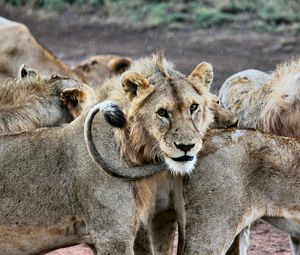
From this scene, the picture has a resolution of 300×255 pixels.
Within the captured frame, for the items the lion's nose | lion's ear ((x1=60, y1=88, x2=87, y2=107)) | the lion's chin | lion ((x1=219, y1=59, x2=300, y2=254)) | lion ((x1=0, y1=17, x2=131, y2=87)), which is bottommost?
lion ((x1=0, y1=17, x2=131, y2=87))

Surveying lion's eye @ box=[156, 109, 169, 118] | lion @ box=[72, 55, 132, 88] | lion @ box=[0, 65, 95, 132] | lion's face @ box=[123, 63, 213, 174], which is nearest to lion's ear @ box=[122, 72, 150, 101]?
lion's face @ box=[123, 63, 213, 174]

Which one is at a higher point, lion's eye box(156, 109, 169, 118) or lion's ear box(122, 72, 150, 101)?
lion's ear box(122, 72, 150, 101)

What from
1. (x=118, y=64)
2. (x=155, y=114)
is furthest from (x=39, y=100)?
(x=118, y=64)

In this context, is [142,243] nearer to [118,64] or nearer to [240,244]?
[240,244]

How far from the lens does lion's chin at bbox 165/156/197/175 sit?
531cm

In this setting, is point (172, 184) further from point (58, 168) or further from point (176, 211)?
point (58, 168)

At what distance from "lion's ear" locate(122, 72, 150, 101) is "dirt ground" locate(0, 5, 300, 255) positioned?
7287 millimetres

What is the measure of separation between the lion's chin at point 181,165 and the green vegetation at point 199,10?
441 inches

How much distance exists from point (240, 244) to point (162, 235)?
63cm

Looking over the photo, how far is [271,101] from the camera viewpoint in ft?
22.2

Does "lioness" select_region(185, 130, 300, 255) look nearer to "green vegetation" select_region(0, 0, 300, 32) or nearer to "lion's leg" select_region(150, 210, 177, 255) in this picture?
"lion's leg" select_region(150, 210, 177, 255)

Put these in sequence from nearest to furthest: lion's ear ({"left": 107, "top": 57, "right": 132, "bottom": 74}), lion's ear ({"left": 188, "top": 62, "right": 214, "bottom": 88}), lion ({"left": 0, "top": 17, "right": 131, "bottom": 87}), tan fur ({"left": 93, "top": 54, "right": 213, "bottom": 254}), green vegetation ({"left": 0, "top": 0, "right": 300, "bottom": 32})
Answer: tan fur ({"left": 93, "top": 54, "right": 213, "bottom": 254}) → lion's ear ({"left": 188, "top": 62, "right": 214, "bottom": 88}) → lion ({"left": 0, "top": 17, "right": 131, "bottom": 87}) → lion's ear ({"left": 107, "top": 57, "right": 132, "bottom": 74}) → green vegetation ({"left": 0, "top": 0, "right": 300, "bottom": 32})

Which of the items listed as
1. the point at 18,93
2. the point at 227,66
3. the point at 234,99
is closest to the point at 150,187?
the point at 18,93

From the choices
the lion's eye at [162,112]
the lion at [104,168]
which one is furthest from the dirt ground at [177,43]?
the lion's eye at [162,112]
